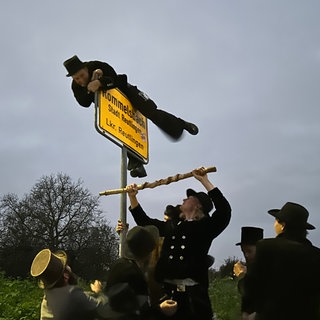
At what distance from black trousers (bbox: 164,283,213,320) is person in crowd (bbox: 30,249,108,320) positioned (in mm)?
640

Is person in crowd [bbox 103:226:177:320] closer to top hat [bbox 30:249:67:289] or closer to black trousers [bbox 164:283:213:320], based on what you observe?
black trousers [bbox 164:283:213:320]

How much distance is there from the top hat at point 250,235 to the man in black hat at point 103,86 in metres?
1.31

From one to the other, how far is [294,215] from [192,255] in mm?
969

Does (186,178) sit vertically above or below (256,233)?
above

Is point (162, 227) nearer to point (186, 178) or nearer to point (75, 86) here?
point (186, 178)

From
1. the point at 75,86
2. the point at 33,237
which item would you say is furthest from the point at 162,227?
the point at 33,237

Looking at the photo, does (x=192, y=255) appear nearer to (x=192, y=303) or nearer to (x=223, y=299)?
(x=192, y=303)

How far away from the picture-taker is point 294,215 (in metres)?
3.48

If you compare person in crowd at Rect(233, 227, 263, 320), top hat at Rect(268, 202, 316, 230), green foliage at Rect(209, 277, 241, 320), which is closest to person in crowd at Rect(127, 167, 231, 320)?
person in crowd at Rect(233, 227, 263, 320)

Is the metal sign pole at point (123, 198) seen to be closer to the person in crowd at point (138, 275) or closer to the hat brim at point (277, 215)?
the person in crowd at point (138, 275)

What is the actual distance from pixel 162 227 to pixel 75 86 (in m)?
1.68

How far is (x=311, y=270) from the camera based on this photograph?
3084mm

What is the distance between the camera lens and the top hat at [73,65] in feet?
16.3

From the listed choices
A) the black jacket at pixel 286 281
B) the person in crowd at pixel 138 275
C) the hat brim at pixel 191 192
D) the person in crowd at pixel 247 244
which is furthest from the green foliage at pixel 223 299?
the black jacket at pixel 286 281
